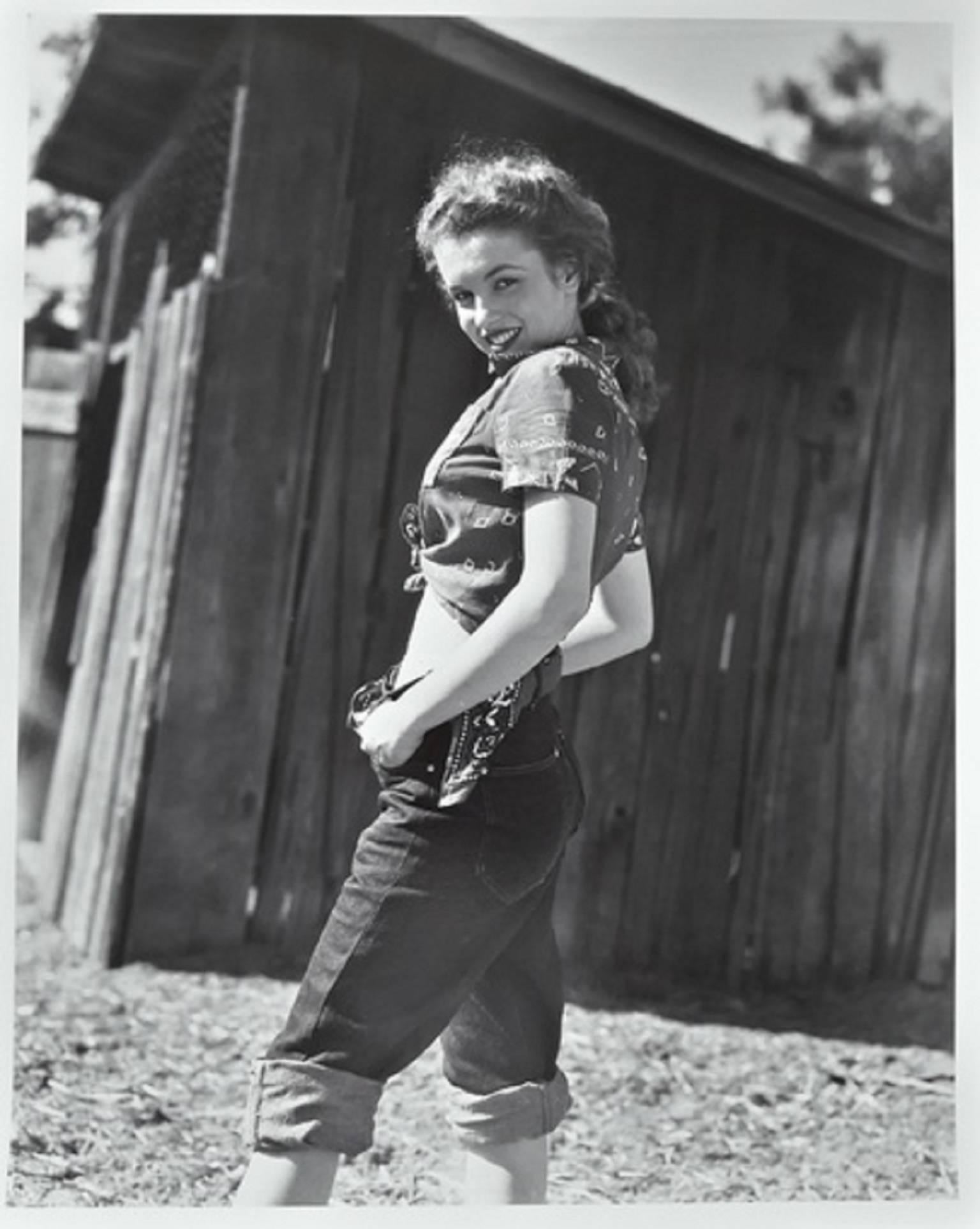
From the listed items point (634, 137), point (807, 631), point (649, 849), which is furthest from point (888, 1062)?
point (634, 137)

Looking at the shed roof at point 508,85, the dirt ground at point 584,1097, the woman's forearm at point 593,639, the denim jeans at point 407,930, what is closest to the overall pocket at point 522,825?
the denim jeans at point 407,930

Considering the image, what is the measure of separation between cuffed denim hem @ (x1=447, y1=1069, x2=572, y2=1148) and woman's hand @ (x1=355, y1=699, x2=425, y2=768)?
505 mm

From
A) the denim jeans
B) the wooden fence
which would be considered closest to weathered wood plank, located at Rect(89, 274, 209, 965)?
the wooden fence

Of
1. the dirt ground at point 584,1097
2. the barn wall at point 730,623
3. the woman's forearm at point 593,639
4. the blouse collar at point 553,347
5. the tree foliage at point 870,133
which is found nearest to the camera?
the blouse collar at point 553,347

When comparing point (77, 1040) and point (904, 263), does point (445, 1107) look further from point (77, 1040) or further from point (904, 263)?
point (904, 263)

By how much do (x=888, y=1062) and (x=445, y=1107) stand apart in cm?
99

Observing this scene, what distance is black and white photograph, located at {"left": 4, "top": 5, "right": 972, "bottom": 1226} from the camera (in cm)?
309

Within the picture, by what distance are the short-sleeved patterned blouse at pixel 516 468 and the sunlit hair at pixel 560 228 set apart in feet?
0.44

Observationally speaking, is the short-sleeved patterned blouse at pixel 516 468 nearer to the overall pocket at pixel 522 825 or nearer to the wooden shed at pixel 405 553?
the overall pocket at pixel 522 825

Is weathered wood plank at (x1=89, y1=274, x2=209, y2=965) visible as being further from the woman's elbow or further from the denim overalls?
the woman's elbow

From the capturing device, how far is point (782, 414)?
3.80 metres

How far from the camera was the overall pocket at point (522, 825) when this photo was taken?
6.87 feet

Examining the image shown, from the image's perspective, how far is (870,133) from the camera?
3.38m

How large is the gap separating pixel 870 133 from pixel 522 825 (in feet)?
6.22
